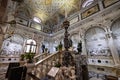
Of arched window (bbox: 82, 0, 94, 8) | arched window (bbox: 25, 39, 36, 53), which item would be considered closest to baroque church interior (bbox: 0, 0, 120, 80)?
arched window (bbox: 82, 0, 94, 8)

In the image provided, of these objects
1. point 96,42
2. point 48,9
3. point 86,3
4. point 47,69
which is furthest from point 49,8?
point 47,69

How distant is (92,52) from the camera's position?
7.13 meters

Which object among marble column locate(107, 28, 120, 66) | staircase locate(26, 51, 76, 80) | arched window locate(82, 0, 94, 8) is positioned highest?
arched window locate(82, 0, 94, 8)

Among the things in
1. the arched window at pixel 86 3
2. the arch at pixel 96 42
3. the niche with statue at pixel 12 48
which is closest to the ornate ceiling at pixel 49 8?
the arched window at pixel 86 3

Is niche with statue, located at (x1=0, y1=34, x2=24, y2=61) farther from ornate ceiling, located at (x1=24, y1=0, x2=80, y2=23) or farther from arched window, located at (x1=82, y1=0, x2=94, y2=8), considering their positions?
arched window, located at (x1=82, y1=0, x2=94, y2=8)

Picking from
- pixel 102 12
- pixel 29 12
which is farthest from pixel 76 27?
pixel 29 12

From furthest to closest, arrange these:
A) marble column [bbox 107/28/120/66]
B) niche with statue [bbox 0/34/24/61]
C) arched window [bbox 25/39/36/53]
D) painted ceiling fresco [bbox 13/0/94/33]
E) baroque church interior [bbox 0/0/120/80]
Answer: painted ceiling fresco [bbox 13/0/94/33] → arched window [bbox 25/39/36/53] → niche with statue [bbox 0/34/24/61] → marble column [bbox 107/28/120/66] → baroque church interior [bbox 0/0/120/80]

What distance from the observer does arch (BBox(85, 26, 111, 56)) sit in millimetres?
6425

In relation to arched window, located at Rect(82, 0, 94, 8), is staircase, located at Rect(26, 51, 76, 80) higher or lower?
lower

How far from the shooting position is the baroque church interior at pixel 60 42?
2799 millimetres

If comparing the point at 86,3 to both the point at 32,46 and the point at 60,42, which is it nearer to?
the point at 60,42

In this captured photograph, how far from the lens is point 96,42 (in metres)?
7.05

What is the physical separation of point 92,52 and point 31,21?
33.5ft

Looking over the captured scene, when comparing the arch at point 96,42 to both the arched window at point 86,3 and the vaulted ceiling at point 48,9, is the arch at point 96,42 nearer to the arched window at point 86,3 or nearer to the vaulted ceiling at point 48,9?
the arched window at point 86,3
